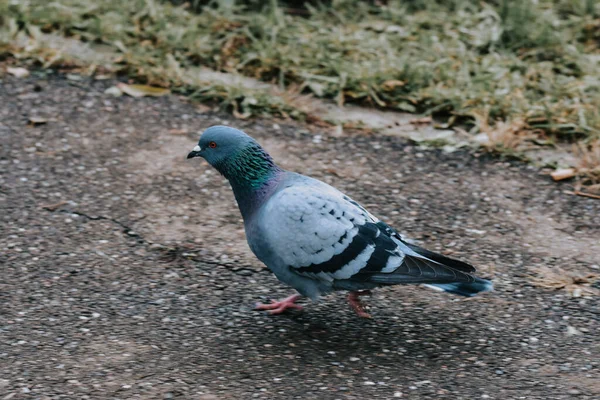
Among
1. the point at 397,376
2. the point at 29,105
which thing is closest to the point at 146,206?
the point at 29,105

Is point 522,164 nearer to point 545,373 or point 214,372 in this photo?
point 545,373

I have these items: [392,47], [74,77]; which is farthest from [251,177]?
[392,47]

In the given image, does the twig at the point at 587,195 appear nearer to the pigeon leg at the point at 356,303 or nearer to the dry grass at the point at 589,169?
the dry grass at the point at 589,169

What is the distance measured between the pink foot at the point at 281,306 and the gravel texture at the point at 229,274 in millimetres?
57

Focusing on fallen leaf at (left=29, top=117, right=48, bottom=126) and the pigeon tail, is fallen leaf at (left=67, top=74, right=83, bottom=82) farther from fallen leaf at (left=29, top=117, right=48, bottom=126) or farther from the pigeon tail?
the pigeon tail

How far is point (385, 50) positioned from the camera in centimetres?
614

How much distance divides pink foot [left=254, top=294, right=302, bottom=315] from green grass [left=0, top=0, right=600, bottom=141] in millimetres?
2058

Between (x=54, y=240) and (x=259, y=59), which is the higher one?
(x=259, y=59)

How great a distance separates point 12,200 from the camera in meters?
4.68

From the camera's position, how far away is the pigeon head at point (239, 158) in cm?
370

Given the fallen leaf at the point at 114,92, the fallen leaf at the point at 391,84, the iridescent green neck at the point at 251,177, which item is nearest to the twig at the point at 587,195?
the fallen leaf at the point at 391,84

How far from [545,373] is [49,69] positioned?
4007mm

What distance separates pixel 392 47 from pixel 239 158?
2.87 metres

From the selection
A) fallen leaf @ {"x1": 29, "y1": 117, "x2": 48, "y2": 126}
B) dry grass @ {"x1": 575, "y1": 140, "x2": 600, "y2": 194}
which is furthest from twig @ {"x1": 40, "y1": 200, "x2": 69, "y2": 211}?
dry grass @ {"x1": 575, "y1": 140, "x2": 600, "y2": 194}
